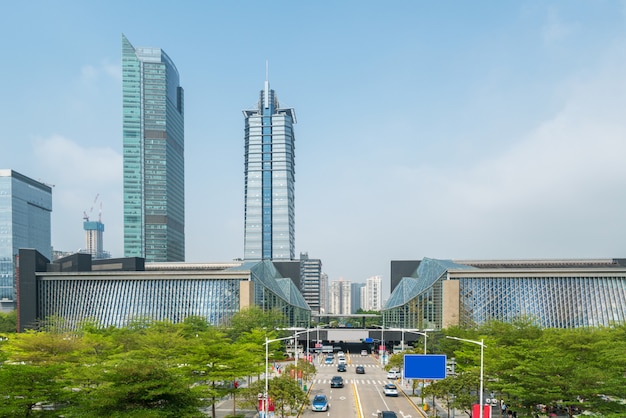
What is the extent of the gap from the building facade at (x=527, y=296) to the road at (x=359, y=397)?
2731cm

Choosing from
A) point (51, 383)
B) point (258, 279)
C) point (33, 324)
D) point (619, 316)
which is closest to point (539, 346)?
point (51, 383)

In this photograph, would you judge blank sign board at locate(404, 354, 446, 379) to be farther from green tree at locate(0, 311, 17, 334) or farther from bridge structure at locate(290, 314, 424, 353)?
green tree at locate(0, 311, 17, 334)

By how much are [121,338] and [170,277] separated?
4311 centimetres

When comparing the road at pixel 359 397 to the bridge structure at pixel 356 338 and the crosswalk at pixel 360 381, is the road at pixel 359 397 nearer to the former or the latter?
the crosswalk at pixel 360 381

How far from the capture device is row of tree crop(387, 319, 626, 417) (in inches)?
1268

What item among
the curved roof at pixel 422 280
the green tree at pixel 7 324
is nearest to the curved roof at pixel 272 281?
the curved roof at pixel 422 280

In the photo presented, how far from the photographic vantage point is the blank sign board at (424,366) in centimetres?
3691

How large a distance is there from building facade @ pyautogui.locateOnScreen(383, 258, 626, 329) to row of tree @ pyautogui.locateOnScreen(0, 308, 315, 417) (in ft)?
161

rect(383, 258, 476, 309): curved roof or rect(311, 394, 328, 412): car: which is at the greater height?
rect(383, 258, 476, 309): curved roof

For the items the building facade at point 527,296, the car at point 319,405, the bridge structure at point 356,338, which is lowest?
the bridge structure at point 356,338

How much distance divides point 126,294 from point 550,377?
299 feet

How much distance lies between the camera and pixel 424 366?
37.2m

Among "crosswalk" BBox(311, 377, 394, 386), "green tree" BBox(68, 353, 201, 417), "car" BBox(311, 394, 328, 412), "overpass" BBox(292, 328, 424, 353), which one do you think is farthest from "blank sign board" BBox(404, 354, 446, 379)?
"overpass" BBox(292, 328, 424, 353)

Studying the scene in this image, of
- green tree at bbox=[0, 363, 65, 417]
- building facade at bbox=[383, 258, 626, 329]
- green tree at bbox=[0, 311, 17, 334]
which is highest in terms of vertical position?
green tree at bbox=[0, 363, 65, 417]
